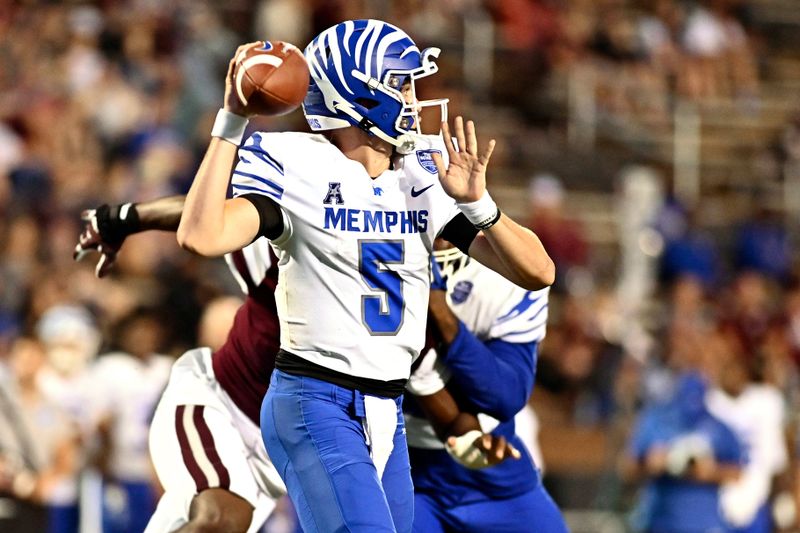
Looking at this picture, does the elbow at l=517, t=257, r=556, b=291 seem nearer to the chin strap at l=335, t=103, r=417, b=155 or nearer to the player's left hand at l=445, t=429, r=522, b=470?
the chin strap at l=335, t=103, r=417, b=155

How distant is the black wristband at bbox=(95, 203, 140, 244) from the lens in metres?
4.70

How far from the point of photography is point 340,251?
3.93 meters

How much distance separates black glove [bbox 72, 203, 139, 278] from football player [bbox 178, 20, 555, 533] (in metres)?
0.83

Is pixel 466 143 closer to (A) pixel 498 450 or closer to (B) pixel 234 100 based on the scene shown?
(B) pixel 234 100

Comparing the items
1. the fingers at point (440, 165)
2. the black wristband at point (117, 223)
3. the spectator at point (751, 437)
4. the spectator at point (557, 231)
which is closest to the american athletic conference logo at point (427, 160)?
the fingers at point (440, 165)

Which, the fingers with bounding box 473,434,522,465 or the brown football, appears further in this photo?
the fingers with bounding box 473,434,522,465

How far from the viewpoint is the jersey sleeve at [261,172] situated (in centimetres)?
389

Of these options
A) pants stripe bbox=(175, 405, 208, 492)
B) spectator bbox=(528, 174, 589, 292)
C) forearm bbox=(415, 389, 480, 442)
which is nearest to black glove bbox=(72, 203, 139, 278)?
pants stripe bbox=(175, 405, 208, 492)

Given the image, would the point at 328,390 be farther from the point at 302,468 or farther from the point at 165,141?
the point at 165,141

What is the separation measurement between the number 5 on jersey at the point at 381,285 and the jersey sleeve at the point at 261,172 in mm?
270

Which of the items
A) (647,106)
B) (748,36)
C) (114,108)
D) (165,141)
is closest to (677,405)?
(165,141)

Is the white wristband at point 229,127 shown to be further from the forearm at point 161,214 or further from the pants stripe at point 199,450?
the pants stripe at point 199,450

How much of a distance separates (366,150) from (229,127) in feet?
1.76

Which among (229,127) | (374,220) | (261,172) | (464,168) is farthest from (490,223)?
(229,127)
